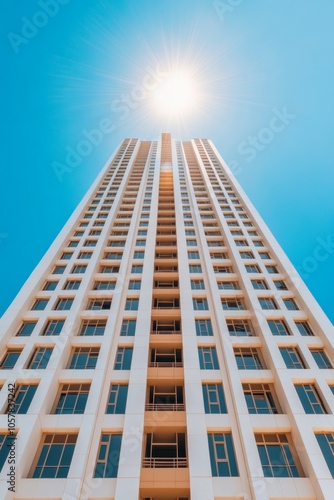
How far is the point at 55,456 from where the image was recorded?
17.0 metres

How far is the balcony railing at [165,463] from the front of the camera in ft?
58.5

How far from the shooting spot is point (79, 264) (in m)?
32.7

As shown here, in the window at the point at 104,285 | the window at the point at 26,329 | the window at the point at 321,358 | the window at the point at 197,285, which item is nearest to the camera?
the window at the point at 321,358

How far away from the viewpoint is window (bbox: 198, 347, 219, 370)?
73.6ft

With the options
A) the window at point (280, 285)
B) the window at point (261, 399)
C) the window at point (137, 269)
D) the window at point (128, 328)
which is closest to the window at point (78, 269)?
the window at point (137, 269)

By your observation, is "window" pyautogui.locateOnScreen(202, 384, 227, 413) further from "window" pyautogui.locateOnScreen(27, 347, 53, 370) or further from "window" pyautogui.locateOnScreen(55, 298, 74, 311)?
"window" pyautogui.locateOnScreen(55, 298, 74, 311)

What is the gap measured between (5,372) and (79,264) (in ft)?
45.7

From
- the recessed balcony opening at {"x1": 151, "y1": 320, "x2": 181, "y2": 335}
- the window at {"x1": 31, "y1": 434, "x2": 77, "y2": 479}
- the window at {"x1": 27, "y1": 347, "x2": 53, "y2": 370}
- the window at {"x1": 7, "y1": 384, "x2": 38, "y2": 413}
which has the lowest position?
the window at {"x1": 31, "y1": 434, "x2": 77, "y2": 479}

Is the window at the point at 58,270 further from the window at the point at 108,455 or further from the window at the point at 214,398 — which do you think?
Result: the window at the point at 214,398

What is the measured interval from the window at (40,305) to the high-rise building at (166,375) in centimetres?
19

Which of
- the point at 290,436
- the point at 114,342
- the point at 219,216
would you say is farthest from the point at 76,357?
the point at 219,216

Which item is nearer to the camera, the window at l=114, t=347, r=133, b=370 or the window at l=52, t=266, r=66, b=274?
the window at l=114, t=347, r=133, b=370

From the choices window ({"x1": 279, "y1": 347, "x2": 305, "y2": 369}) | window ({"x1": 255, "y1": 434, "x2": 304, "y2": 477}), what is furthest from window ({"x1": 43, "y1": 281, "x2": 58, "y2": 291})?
window ({"x1": 255, "y1": 434, "x2": 304, "y2": 477})

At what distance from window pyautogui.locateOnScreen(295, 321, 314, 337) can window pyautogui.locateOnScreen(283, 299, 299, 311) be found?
153 cm
